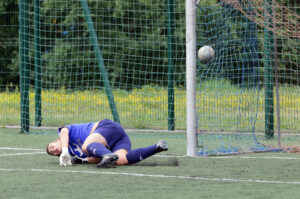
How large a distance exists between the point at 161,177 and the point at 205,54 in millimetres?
2931

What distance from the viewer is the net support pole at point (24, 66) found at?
1173 cm

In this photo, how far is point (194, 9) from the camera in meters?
8.00

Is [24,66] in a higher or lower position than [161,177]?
higher

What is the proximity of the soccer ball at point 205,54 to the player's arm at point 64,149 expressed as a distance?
2.44 metres

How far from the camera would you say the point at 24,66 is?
38.5 ft

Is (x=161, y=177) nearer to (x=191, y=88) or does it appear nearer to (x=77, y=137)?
(x=77, y=137)

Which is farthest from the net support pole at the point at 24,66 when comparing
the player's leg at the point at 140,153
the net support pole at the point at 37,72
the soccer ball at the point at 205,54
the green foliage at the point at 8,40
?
the green foliage at the point at 8,40

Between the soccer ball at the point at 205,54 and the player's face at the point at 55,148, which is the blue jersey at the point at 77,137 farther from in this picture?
the soccer ball at the point at 205,54

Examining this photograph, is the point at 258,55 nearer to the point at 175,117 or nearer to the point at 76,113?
the point at 175,117

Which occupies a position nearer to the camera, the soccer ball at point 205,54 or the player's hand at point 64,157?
the player's hand at point 64,157

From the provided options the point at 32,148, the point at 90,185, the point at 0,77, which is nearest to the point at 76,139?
the point at 90,185

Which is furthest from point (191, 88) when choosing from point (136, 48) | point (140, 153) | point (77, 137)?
point (136, 48)

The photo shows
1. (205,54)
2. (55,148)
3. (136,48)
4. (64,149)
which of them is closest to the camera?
(64,149)

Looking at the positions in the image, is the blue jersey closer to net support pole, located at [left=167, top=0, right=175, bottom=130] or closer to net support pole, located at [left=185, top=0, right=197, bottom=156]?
net support pole, located at [left=185, top=0, right=197, bottom=156]
